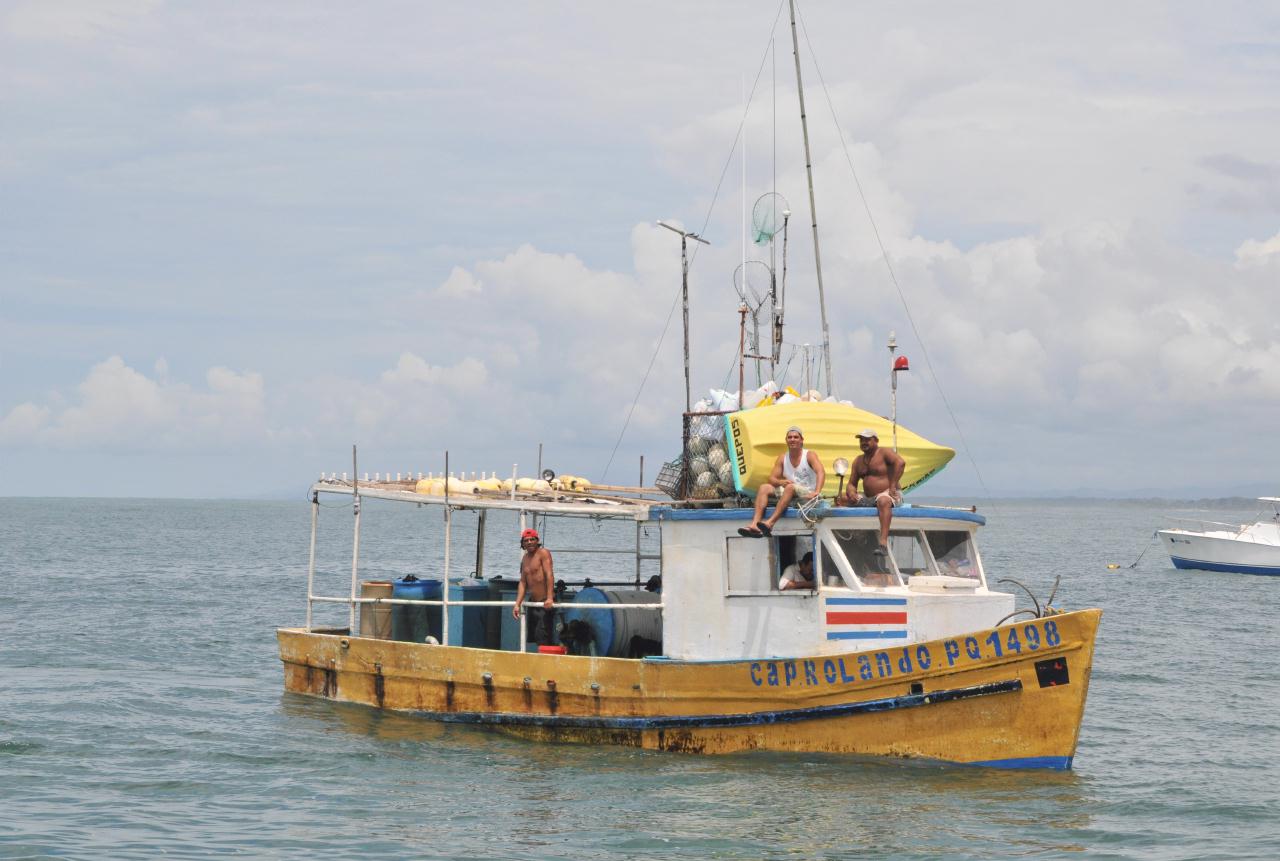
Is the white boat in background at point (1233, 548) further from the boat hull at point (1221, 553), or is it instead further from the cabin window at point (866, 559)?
the cabin window at point (866, 559)

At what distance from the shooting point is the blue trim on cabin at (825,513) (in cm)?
1497

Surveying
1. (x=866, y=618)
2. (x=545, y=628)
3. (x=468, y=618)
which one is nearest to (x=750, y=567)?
(x=866, y=618)

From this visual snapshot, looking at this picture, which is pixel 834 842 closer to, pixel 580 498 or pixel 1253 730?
pixel 580 498

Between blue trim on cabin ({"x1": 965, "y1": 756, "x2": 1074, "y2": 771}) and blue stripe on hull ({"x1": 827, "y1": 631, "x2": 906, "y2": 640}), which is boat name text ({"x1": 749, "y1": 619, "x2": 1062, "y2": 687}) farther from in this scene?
blue trim on cabin ({"x1": 965, "y1": 756, "x2": 1074, "y2": 771})

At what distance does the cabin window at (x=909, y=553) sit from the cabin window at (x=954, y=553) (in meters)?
0.15

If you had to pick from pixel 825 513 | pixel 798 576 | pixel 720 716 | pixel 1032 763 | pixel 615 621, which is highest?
pixel 825 513

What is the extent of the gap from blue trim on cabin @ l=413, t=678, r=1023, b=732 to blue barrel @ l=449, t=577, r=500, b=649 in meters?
1.01

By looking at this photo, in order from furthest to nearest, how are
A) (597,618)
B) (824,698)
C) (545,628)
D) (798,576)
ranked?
(545,628)
(597,618)
(798,576)
(824,698)

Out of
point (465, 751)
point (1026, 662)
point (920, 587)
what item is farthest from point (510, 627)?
point (1026, 662)

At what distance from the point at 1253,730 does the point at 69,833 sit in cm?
1556

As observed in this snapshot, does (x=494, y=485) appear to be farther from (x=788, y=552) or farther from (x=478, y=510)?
(x=788, y=552)

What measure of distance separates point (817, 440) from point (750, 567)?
5.16 feet

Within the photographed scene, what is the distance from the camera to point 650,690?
1577 cm

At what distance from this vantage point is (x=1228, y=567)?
55875 mm
